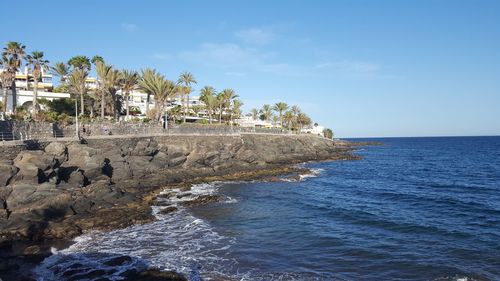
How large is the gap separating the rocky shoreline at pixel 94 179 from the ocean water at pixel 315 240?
6.47 feet

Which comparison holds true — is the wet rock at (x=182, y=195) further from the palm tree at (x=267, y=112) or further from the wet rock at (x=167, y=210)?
the palm tree at (x=267, y=112)

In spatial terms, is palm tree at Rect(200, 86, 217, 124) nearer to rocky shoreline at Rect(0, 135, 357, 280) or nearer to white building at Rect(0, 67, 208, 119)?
white building at Rect(0, 67, 208, 119)

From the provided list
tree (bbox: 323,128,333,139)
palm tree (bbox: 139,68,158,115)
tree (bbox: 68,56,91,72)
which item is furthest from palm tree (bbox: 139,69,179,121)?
tree (bbox: 323,128,333,139)

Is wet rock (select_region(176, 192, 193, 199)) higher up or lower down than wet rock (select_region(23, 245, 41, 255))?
higher up

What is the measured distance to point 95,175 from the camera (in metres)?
33.9

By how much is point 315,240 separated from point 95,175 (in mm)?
21458

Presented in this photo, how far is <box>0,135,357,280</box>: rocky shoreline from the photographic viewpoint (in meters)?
22.0

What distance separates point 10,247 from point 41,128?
1959cm

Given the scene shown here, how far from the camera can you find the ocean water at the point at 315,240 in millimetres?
17266

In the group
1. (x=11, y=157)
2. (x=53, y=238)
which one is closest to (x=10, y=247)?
(x=53, y=238)

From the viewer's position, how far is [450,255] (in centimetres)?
1903

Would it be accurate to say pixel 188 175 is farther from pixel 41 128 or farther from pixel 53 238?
pixel 53 238

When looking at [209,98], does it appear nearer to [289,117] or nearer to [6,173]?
[289,117]

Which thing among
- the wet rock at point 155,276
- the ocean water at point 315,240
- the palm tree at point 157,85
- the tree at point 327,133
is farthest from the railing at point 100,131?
the tree at point 327,133
